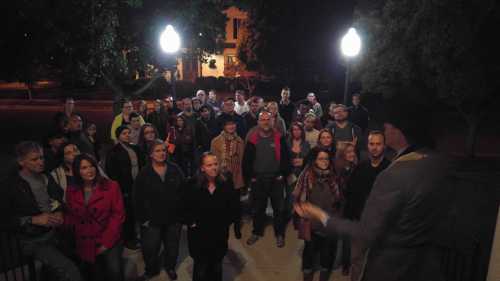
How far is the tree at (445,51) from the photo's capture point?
40.8 ft

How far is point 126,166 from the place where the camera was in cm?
628

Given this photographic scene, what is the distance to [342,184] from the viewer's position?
17.8 feet

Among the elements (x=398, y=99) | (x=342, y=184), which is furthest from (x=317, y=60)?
(x=398, y=99)

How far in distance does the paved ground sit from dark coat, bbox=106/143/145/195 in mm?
1093

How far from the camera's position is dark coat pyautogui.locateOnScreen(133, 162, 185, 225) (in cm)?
524

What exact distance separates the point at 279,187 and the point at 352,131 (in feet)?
6.55

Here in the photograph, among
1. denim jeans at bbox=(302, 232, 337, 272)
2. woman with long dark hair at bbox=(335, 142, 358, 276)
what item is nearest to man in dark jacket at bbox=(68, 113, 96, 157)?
denim jeans at bbox=(302, 232, 337, 272)

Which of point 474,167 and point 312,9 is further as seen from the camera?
point 312,9

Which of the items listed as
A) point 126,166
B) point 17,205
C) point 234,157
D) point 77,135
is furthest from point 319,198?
point 77,135

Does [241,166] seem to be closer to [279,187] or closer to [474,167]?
[279,187]

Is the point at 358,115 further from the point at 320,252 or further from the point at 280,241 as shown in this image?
the point at 320,252

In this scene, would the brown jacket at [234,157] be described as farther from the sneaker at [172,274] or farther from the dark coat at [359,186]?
the dark coat at [359,186]

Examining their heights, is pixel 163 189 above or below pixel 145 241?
above

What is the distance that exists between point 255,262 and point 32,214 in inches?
124
